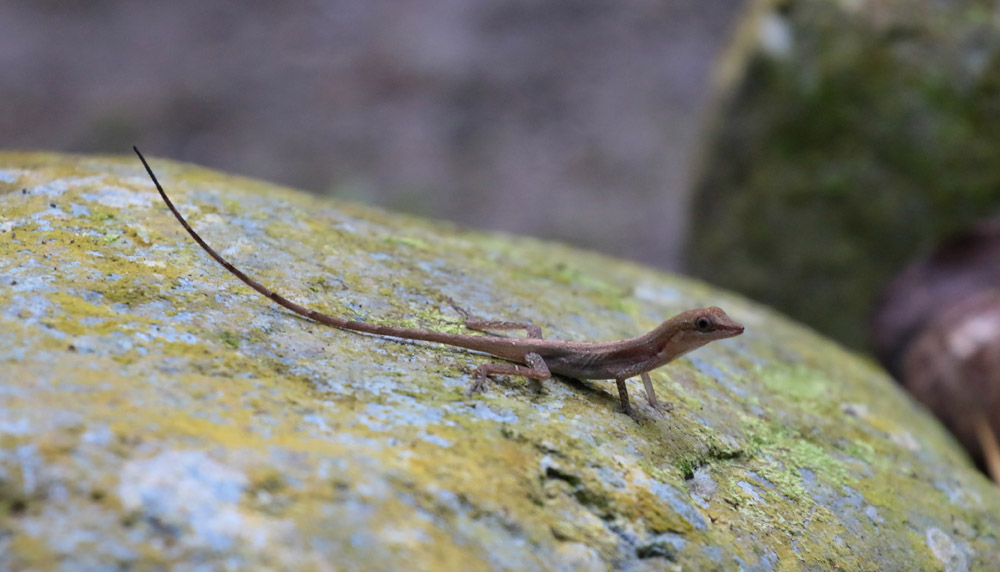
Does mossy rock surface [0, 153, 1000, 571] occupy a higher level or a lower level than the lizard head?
lower

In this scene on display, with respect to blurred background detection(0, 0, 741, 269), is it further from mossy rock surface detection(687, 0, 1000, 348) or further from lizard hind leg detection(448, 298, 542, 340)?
lizard hind leg detection(448, 298, 542, 340)

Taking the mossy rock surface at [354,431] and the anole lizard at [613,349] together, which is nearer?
the mossy rock surface at [354,431]

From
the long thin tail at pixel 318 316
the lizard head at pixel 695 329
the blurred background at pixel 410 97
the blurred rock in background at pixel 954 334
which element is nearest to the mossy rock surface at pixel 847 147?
the blurred rock in background at pixel 954 334

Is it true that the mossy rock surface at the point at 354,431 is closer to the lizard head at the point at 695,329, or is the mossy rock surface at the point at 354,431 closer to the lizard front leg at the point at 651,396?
the lizard front leg at the point at 651,396

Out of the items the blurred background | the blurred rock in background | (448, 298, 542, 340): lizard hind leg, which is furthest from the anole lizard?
the blurred background

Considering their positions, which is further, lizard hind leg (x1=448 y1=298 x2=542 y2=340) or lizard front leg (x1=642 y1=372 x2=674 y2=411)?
lizard hind leg (x1=448 y1=298 x2=542 y2=340)

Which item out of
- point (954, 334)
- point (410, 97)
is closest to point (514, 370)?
point (954, 334)

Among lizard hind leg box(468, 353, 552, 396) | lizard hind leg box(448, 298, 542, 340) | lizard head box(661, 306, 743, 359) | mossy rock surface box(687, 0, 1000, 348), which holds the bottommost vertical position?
lizard hind leg box(468, 353, 552, 396)

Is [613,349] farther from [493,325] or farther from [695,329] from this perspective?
[493,325]
